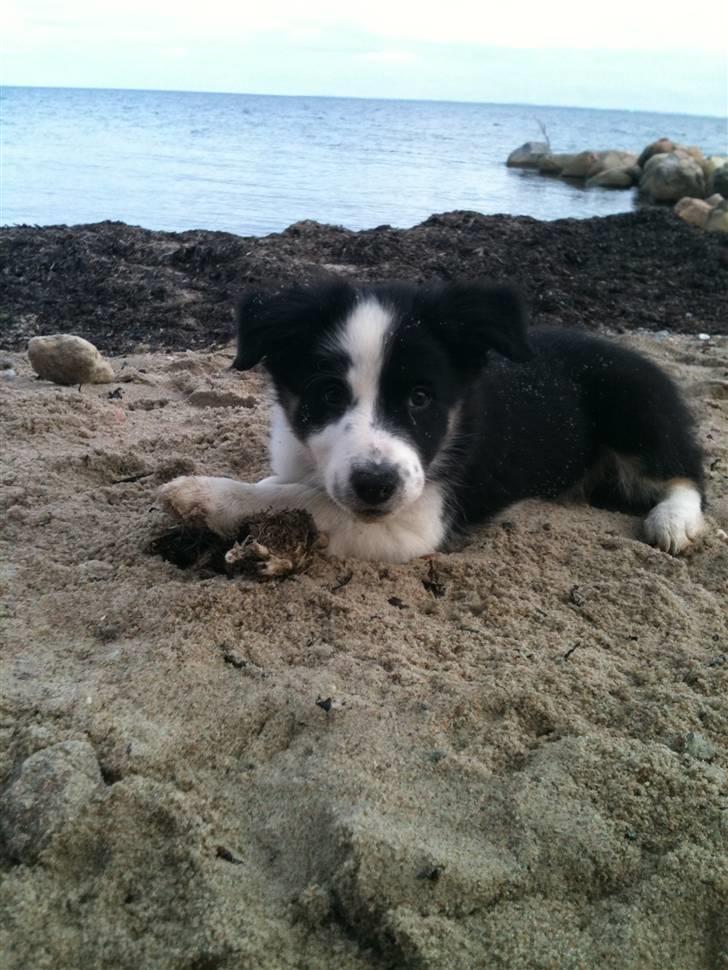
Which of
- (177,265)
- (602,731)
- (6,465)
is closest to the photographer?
(602,731)

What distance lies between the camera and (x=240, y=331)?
9.62ft

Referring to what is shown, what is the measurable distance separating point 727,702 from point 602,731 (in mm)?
373

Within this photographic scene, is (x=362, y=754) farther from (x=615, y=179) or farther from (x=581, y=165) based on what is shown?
(x=581, y=165)

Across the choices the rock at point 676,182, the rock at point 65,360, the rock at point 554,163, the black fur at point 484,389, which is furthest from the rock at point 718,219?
the rock at point 554,163

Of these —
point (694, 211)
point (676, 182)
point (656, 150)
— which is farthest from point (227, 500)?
→ point (656, 150)

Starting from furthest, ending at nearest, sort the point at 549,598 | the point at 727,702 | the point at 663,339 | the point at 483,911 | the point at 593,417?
the point at 663,339
the point at 593,417
the point at 549,598
the point at 727,702
the point at 483,911

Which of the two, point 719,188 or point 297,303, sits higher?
point 297,303

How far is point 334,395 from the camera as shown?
9.10ft

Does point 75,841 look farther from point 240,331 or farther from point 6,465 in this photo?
point 6,465

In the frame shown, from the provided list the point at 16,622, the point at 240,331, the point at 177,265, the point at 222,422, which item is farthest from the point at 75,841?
the point at 177,265

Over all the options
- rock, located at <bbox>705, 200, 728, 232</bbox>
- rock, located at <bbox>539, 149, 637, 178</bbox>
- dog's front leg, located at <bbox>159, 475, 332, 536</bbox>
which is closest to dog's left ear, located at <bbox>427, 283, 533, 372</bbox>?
dog's front leg, located at <bbox>159, 475, 332, 536</bbox>

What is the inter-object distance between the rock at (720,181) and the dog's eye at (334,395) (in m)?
18.3

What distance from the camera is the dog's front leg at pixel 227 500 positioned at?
2830 mm

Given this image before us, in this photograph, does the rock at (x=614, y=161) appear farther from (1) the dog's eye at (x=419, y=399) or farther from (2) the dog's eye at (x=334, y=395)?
(2) the dog's eye at (x=334, y=395)
